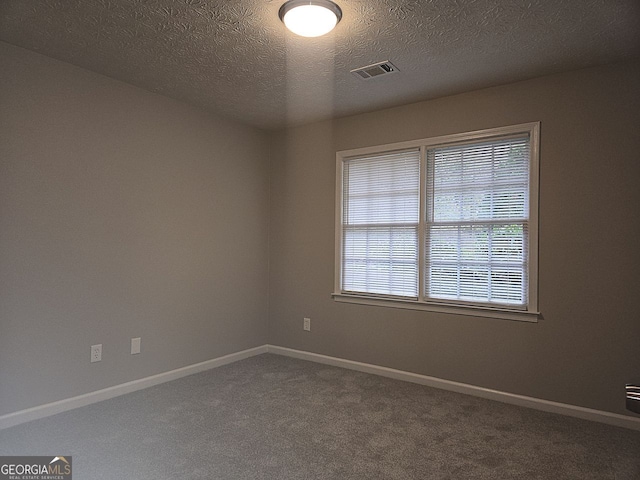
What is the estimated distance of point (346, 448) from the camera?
242 centimetres

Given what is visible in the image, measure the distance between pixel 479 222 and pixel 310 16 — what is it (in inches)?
81.2

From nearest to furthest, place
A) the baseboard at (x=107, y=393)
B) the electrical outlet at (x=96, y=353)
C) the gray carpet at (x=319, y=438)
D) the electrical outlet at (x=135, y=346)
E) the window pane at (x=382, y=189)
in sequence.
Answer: the gray carpet at (x=319, y=438) < the baseboard at (x=107, y=393) < the electrical outlet at (x=96, y=353) < the electrical outlet at (x=135, y=346) < the window pane at (x=382, y=189)

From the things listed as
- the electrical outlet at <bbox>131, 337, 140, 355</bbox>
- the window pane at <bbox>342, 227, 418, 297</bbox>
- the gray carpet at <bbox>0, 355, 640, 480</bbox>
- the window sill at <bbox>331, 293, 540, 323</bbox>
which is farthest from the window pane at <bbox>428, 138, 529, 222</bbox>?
the electrical outlet at <bbox>131, 337, 140, 355</bbox>

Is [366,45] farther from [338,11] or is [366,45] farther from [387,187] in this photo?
[387,187]

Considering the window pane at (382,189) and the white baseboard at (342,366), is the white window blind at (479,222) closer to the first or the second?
the window pane at (382,189)

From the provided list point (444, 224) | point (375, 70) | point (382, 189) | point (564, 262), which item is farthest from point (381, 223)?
point (564, 262)

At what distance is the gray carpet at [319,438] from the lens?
86.0 inches

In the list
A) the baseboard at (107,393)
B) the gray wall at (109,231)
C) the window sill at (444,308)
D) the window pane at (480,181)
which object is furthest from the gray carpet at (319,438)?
the window pane at (480,181)

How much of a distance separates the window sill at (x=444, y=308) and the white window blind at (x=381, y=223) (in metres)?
0.07

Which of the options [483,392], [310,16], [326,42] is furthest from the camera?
[483,392]

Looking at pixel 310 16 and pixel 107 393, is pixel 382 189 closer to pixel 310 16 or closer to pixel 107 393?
pixel 310 16

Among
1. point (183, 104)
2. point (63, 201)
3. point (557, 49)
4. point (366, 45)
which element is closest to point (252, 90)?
point (183, 104)

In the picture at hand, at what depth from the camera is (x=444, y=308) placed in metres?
3.53

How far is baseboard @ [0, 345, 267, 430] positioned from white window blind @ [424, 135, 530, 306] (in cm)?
213
